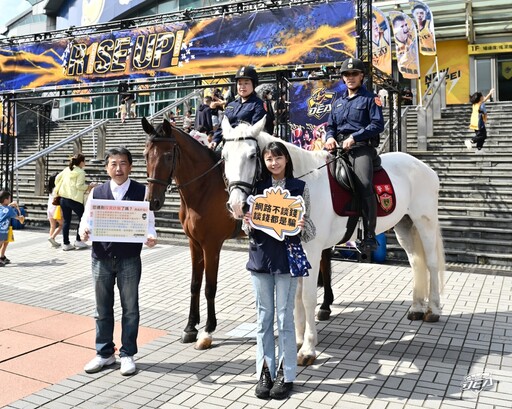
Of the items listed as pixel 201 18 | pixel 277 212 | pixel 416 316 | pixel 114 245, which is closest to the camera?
pixel 277 212

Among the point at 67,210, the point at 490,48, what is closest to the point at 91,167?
the point at 67,210

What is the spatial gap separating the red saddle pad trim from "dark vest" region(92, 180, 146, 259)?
1.98 m

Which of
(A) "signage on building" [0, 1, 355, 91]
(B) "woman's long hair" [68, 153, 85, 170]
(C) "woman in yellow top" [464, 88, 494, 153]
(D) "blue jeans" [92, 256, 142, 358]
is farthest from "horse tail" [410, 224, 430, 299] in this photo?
(B) "woman's long hair" [68, 153, 85, 170]

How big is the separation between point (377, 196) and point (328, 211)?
938mm

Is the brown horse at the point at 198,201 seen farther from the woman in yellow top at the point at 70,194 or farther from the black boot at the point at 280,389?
the woman in yellow top at the point at 70,194

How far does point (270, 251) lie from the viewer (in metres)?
3.66

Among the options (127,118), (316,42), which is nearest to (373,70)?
(316,42)

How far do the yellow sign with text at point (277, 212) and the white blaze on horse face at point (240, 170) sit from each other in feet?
0.31

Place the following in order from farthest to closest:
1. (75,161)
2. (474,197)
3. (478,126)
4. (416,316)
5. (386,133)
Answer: (386,133) < (478,126) < (75,161) < (474,197) < (416,316)

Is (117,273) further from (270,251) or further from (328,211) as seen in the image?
(328,211)

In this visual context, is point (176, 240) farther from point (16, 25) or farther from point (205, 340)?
point (16, 25)

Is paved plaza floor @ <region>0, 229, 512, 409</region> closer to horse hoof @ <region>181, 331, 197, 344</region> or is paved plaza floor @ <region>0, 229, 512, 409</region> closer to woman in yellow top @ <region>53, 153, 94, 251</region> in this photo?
horse hoof @ <region>181, 331, 197, 344</region>

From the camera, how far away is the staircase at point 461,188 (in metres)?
8.93

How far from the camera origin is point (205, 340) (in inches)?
193
